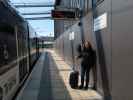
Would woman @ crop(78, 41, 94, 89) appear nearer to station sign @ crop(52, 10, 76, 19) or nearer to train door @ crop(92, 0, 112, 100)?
train door @ crop(92, 0, 112, 100)

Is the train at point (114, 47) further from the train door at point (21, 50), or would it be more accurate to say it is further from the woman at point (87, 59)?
the train door at point (21, 50)

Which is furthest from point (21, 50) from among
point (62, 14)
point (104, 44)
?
point (62, 14)

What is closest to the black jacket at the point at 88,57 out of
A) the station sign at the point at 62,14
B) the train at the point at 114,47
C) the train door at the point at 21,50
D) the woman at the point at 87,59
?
the woman at the point at 87,59

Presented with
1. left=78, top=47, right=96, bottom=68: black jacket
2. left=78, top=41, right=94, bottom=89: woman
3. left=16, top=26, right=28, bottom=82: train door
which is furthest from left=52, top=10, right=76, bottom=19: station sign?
left=78, top=47, right=96, bottom=68: black jacket

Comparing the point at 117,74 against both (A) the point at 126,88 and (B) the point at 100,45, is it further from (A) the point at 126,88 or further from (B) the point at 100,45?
(B) the point at 100,45

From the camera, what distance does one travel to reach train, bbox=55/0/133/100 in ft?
24.0

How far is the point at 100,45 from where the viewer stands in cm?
1070

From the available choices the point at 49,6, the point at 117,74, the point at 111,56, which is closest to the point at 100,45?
the point at 111,56

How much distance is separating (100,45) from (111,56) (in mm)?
1704

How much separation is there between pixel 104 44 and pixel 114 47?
1.38 meters

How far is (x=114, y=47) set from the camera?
28.4 ft

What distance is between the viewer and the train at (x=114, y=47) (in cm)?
732

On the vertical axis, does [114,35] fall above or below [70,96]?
above

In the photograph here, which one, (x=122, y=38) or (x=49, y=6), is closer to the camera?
(x=122, y=38)
